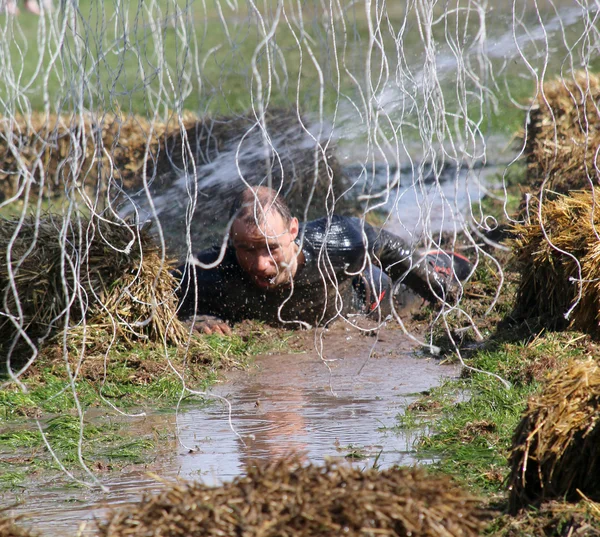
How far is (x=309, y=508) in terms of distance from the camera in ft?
8.68

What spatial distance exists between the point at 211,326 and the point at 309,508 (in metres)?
5.11

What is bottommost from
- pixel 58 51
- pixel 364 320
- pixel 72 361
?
pixel 364 320

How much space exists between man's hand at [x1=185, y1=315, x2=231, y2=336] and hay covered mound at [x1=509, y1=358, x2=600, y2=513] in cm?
449

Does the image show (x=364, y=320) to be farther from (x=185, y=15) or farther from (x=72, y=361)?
(x=185, y=15)

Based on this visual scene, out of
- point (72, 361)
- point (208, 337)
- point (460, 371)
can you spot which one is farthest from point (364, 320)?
point (72, 361)

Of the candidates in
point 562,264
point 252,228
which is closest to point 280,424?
point 252,228

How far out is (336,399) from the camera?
5.78 metres

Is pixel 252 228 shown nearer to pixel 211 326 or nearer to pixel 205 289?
pixel 211 326

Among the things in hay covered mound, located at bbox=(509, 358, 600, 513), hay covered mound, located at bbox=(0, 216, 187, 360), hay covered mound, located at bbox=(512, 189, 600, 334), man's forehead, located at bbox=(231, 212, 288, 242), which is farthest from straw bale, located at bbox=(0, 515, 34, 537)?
man's forehead, located at bbox=(231, 212, 288, 242)

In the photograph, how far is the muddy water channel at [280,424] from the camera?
13.4ft

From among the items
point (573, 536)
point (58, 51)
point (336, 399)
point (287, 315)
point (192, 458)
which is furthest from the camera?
point (287, 315)

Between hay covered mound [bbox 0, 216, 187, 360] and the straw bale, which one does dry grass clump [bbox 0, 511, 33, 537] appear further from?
hay covered mound [bbox 0, 216, 187, 360]

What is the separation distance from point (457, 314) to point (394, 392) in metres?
1.99

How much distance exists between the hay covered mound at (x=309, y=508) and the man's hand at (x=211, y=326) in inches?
187
